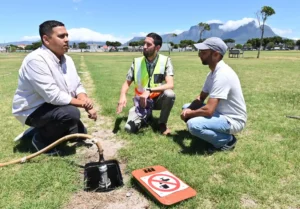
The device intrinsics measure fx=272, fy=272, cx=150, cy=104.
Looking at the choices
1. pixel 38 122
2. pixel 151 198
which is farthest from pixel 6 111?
pixel 151 198

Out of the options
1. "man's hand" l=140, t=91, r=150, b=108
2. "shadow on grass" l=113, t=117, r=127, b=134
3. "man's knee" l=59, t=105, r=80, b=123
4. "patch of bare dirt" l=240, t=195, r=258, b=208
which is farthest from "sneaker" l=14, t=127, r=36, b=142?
"patch of bare dirt" l=240, t=195, r=258, b=208

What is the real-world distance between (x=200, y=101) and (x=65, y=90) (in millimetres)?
2259

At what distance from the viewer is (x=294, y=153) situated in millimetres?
4094

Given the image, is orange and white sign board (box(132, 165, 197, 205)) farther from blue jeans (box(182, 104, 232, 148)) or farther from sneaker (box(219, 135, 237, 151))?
sneaker (box(219, 135, 237, 151))

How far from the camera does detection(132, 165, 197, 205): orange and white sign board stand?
286 cm

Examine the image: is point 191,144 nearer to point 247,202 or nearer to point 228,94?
point 228,94

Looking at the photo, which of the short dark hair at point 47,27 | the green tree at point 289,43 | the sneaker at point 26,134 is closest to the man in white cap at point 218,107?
the short dark hair at point 47,27

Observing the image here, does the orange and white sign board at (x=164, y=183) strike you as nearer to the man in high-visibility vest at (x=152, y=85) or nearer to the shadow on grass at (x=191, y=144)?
the shadow on grass at (x=191, y=144)

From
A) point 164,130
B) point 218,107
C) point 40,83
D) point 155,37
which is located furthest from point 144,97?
point 40,83

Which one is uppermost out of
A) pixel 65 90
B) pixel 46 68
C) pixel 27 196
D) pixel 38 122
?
pixel 46 68

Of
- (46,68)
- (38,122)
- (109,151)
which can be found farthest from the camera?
(109,151)

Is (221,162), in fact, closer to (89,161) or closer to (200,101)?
(200,101)

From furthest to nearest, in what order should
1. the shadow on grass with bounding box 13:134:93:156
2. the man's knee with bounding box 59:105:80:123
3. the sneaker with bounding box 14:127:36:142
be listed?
1. the sneaker with bounding box 14:127:36:142
2. the shadow on grass with bounding box 13:134:93:156
3. the man's knee with bounding box 59:105:80:123

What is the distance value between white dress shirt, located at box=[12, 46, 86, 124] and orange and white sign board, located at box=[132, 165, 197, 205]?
153 centimetres
